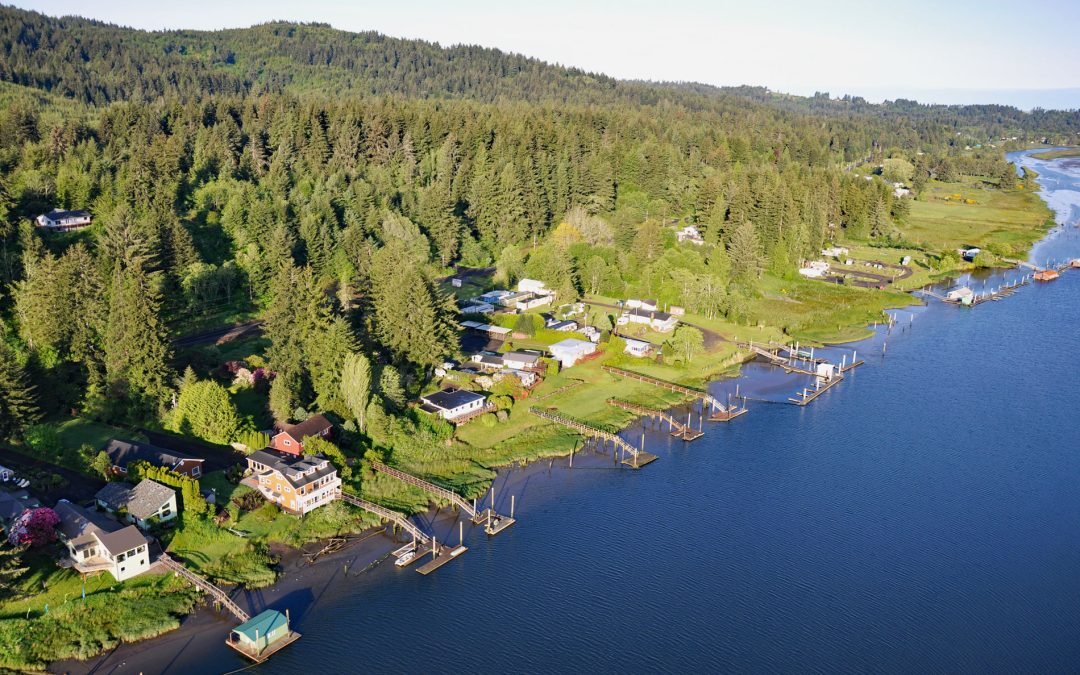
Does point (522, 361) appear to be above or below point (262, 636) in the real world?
above

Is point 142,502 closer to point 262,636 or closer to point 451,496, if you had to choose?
point 262,636

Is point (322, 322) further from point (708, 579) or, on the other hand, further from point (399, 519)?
point (708, 579)

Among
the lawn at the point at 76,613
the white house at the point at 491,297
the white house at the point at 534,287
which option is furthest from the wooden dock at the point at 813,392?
the lawn at the point at 76,613

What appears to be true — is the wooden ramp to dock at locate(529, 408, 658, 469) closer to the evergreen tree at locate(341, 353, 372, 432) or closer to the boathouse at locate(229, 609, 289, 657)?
the evergreen tree at locate(341, 353, 372, 432)

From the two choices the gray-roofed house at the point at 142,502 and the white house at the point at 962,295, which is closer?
the gray-roofed house at the point at 142,502

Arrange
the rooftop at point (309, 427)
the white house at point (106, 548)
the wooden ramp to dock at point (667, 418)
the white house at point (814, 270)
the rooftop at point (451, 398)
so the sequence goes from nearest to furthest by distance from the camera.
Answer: the white house at point (106, 548) < the rooftop at point (309, 427) < the rooftop at point (451, 398) < the wooden ramp to dock at point (667, 418) < the white house at point (814, 270)

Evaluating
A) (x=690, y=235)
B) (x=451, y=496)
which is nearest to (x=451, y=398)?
(x=451, y=496)

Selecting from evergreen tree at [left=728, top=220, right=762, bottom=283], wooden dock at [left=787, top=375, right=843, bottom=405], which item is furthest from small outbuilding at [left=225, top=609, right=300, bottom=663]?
evergreen tree at [left=728, top=220, right=762, bottom=283]

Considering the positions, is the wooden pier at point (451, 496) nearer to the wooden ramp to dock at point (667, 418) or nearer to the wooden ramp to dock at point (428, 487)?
the wooden ramp to dock at point (428, 487)
